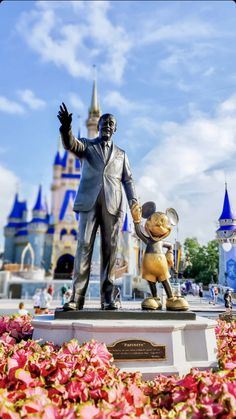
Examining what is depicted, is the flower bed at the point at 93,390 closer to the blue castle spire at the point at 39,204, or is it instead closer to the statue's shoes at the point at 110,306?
the statue's shoes at the point at 110,306

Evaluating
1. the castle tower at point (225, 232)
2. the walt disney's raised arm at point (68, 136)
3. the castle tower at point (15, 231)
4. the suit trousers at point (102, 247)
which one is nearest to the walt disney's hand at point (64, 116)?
the walt disney's raised arm at point (68, 136)

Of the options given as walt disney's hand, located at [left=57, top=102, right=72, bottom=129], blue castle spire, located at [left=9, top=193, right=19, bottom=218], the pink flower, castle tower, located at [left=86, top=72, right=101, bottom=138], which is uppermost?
castle tower, located at [left=86, top=72, right=101, bottom=138]

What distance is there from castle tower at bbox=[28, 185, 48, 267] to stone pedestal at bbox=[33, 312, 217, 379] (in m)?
43.2

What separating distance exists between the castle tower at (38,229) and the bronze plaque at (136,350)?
43.6 metres

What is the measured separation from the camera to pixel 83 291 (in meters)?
4.47

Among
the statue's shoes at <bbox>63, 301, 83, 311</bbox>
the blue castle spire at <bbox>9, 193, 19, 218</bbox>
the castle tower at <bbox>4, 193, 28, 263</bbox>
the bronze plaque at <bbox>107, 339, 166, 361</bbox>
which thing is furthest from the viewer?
the blue castle spire at <bbox>9, 193, 19, 218</bbox>

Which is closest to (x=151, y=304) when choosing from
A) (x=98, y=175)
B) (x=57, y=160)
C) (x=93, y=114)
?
(x=98, y=175)

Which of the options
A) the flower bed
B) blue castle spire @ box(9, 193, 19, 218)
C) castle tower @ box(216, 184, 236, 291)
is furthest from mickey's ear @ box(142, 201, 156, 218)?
blue castle spire @ box(9, 193, 19, 218)

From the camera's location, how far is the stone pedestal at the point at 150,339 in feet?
11.6

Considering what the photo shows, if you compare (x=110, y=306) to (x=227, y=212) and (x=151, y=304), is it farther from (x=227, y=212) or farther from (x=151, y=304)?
(x=227, y=212)

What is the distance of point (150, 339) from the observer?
3.65m

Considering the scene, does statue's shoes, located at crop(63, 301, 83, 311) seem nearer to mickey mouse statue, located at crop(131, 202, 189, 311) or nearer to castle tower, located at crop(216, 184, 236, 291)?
mickey mouse statue, located at crop(131, 202, 189, 311)

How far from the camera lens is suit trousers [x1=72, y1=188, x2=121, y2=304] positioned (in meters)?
4.47

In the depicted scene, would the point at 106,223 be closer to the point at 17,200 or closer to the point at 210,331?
the point at 210,331
